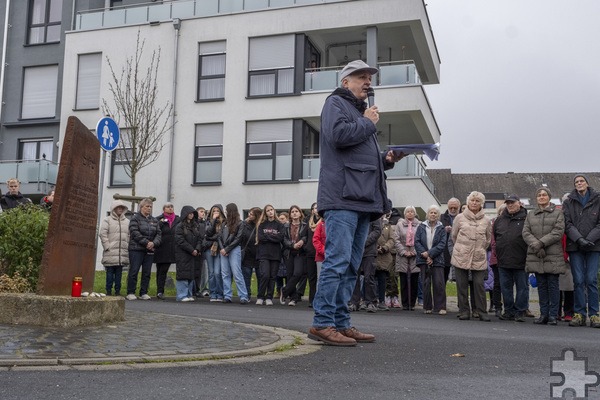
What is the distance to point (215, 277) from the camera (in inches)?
571

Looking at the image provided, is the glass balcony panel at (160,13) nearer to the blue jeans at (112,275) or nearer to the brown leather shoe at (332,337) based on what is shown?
the blue jeans at (112,275)

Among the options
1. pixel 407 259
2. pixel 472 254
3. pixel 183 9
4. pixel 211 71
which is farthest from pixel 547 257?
pixel 183 9

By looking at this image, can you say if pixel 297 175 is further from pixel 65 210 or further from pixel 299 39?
pixel 65 210

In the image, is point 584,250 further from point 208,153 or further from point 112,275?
point 208,153

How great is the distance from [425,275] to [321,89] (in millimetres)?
15081

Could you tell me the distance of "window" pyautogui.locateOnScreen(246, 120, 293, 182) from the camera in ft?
88.9

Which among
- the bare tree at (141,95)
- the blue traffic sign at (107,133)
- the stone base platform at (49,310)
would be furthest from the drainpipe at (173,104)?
the stone base platform at (49,310)

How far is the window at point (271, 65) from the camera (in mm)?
27469

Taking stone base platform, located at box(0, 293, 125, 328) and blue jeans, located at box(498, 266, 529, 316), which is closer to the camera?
stone base platform, located at box(0, 293, 125, 328)

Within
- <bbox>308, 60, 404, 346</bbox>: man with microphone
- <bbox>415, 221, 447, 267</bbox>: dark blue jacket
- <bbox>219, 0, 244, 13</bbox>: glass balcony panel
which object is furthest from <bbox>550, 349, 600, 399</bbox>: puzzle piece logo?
<bbox>219, 0, 244, 13</bbox>: glass balcony panel

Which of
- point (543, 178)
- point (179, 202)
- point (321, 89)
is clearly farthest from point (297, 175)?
point (543, 178)

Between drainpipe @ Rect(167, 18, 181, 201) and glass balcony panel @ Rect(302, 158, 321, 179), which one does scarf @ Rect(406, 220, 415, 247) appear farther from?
drainpipe @ Rect(167, 18, 181, 201)

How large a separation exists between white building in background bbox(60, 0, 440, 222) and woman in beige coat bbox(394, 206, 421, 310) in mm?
11564

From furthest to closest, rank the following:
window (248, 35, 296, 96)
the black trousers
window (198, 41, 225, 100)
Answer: window (198, 41, 225, 100) < window (248, 35, 296, 96) < the black trousers
